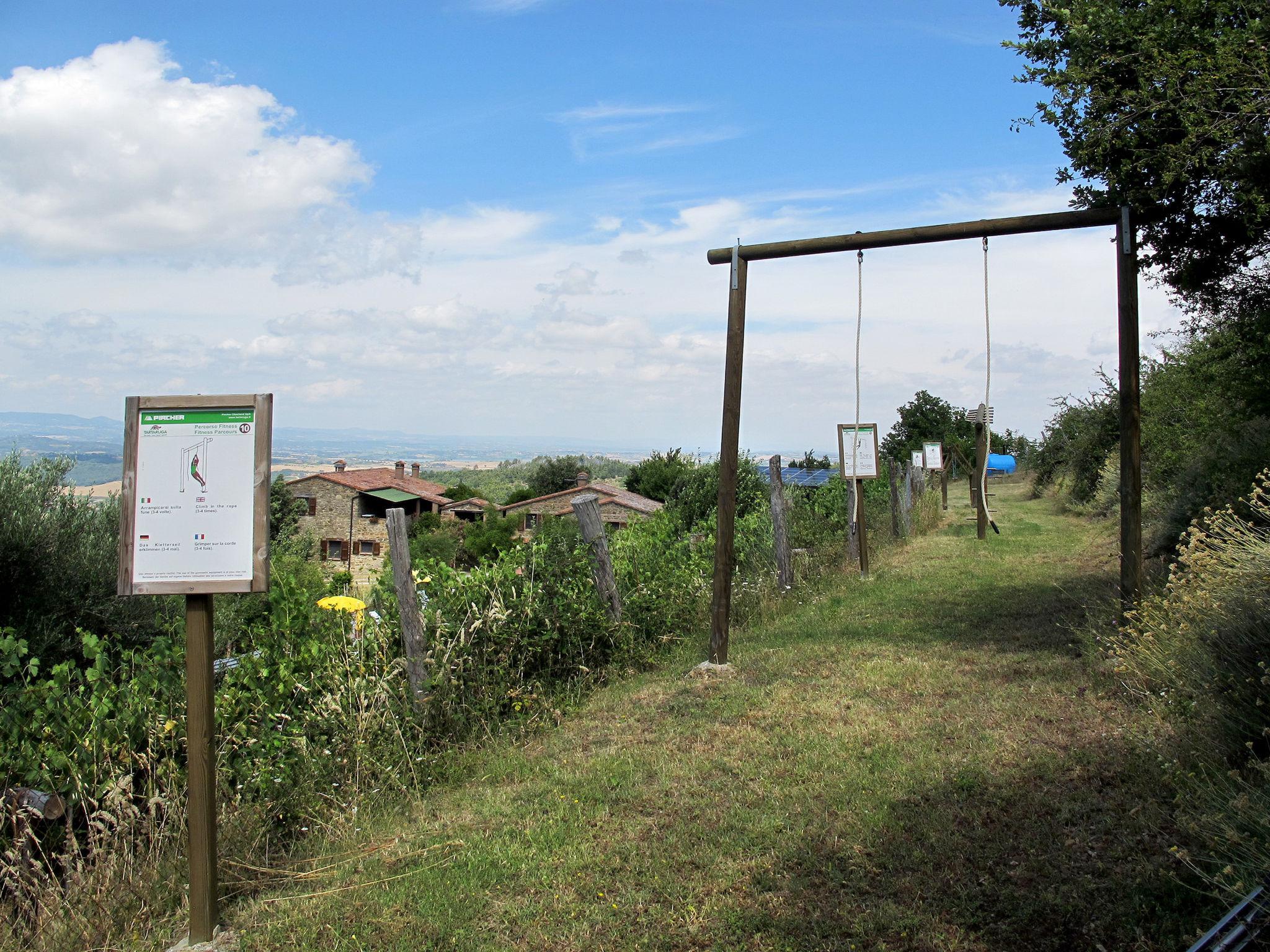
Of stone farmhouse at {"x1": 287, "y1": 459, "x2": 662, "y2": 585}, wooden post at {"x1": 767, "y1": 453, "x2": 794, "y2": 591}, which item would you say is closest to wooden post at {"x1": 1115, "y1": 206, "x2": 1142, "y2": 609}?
wooden post at {"x1": 767, "y1": 453, "x2": 794, "y2": 591}

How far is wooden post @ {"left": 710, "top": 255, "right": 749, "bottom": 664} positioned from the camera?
289 inches

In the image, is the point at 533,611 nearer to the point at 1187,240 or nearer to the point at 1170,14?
the point at 1187,240

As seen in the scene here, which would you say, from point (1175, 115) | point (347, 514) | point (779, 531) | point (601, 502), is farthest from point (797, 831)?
point (347, 514)

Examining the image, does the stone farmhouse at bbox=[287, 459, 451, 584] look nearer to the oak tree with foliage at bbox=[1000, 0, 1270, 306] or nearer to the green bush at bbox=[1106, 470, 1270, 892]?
the oak tree with foliage at bbox=[1000, 0, 1270, 306]

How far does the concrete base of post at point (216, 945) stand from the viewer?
3477 mm

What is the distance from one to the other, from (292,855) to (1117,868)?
3.68m

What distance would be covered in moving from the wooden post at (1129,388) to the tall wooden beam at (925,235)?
0.21 m

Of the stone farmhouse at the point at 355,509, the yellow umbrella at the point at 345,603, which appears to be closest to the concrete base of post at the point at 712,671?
the yellow umbrella at the point at 345,603

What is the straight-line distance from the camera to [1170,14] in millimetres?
6551

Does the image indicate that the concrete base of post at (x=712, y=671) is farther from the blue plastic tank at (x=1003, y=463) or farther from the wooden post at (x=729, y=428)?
the blue plastic tank at (x=1003, y=463)

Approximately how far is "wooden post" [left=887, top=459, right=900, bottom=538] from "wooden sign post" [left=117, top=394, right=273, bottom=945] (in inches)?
589

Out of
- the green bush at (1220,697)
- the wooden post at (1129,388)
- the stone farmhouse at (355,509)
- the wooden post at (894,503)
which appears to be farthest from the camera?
the stone farmhouse at (355,509)

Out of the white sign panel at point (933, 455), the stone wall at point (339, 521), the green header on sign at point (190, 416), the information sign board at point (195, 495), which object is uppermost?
the white sign panel at point (933, 455)

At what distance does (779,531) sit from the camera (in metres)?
10.8
